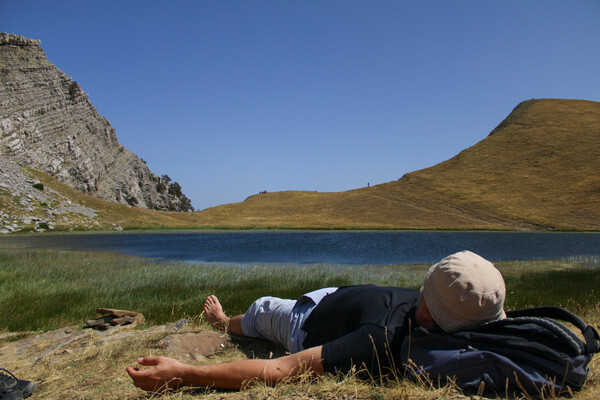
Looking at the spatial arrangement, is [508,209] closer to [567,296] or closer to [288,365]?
[567,296]

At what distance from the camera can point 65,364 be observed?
4.02 metres

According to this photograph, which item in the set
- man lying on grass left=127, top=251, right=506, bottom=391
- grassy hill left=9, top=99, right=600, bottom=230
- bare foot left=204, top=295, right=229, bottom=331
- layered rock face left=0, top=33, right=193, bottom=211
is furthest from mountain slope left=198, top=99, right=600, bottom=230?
man lying on grass left=127, top=251, right=506, bottom=391

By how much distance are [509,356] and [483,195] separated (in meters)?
66.6

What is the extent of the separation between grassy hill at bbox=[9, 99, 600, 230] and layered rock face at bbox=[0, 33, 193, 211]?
781 centimetres

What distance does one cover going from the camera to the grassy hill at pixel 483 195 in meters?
53.4

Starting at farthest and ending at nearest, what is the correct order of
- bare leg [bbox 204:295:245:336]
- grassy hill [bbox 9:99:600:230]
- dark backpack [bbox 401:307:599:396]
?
grassy hill [bbox 9:99:600:230] → bare leg [bbox 204:295:245:336] → dark backpack [bbox 401:307:599:396]

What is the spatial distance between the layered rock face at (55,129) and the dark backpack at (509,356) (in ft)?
198

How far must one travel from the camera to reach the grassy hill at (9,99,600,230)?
5341cm

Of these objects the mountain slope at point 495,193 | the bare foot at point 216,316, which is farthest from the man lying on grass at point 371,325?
the mountain slope at point 495,193

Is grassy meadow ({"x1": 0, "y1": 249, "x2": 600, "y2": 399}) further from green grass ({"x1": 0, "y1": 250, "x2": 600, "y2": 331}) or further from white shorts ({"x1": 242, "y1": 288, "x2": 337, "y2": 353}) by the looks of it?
white shorts ({"x1": 242, "y1": 288, "x2": 337, "y2": 353})

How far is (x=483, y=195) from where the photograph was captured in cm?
6369

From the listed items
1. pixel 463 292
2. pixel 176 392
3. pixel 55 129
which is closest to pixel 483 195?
pixel 55 129

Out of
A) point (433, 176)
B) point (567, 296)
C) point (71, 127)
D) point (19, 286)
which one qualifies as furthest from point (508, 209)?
point (71, 127)

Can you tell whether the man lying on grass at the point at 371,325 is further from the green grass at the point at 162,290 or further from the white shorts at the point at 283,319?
the green grass at the point at 162,290
